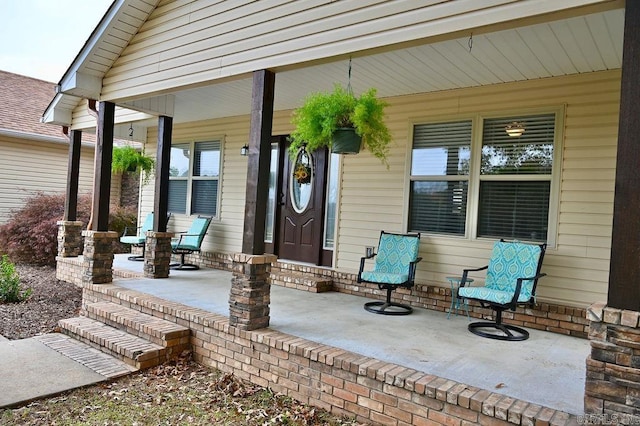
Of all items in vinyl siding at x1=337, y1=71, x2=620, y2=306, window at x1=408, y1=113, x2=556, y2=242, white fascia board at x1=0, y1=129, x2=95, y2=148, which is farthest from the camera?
white fascia board at x1=0, y1=129, x2=95, y2=148

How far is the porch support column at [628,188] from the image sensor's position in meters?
2.18

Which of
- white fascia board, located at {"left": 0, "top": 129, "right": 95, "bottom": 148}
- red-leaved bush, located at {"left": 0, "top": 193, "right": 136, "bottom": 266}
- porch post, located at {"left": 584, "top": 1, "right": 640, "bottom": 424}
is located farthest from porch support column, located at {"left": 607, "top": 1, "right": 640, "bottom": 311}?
white fascia board, located at {"left": 0, "top": 129, "right": 95, "bottom": 148}

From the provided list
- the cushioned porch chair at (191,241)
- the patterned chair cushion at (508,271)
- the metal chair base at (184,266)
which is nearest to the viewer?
the patterned chair cushion at (508,271)

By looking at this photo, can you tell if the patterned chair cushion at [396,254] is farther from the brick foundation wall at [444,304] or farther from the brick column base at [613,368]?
the brick column base at [613,368]

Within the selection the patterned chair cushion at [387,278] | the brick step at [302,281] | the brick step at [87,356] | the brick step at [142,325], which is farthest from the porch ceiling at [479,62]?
the brick step at [87,356]

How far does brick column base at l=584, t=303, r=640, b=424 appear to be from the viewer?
7.01 ft

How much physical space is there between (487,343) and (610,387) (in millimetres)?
1494

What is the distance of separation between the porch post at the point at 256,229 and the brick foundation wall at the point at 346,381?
0.23 metres

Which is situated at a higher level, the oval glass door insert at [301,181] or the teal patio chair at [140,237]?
the oval glass door insert at [301,181]

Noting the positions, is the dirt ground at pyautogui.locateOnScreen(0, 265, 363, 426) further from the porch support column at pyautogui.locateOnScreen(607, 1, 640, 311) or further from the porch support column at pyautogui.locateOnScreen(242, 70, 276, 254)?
the porch support column at pyautogui.locateOnScreen(607, 1, 640, 311)

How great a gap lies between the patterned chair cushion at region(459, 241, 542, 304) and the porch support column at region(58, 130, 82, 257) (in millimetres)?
6761

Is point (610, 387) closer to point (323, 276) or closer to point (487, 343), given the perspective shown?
point (487, 343)

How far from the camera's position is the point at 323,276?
5930 millimetres

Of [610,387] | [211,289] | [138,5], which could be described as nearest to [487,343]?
[610,387]
